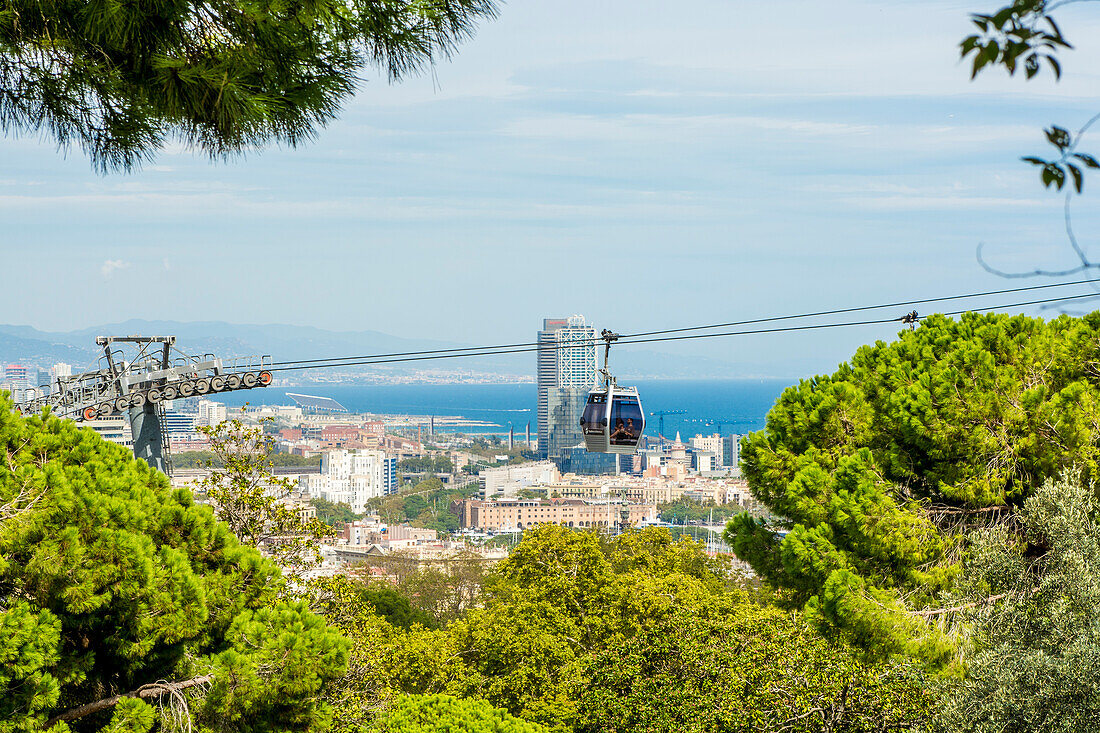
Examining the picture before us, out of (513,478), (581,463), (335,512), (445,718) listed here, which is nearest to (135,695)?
(445,718)

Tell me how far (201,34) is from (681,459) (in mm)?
114636

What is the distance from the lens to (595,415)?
7.95 m

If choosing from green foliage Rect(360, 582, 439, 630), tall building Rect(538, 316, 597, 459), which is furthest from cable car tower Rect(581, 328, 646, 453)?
tall building Rect(538, 316, 597, 459)

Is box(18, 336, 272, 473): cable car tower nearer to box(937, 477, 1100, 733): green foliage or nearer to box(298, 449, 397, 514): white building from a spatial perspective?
box(937, 477, 1100, 733): green foliage

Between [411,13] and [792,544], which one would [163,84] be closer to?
[411,13]

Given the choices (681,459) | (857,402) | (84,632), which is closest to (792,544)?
(857,402)

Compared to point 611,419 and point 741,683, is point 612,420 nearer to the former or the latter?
point 611,419

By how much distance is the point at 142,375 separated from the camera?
972 cm

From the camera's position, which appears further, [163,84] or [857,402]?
[857,402]

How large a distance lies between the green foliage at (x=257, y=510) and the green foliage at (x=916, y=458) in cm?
340

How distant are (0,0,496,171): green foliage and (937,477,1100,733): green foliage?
3.78 metres

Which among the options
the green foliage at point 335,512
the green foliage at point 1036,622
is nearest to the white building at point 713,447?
the green foliage at point 335,512

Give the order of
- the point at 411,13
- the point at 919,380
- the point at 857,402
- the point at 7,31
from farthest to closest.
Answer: the point at 857,402, the point at 919,380, the point at 411,13, the point at 7,31

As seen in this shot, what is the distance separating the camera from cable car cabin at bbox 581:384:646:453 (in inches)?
312
